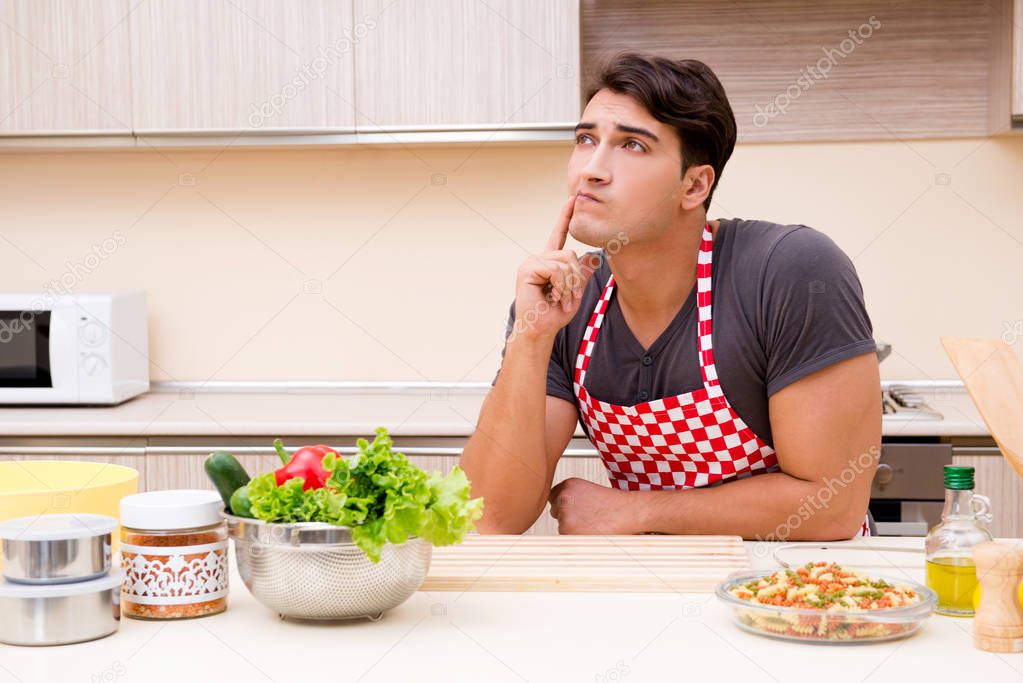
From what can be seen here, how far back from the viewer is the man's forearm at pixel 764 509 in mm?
1635

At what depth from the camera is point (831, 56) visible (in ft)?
10.2

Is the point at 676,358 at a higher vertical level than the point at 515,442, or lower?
higher

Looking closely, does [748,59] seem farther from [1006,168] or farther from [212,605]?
[212,605]

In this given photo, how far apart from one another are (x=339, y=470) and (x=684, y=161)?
3.01 feet

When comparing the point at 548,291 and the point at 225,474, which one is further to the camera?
the point at 548,291

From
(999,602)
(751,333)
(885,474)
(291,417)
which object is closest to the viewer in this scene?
(999,602)

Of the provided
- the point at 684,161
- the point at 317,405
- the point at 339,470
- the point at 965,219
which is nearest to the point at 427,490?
the point at 339,470

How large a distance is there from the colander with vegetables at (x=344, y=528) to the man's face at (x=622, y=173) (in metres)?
0.70

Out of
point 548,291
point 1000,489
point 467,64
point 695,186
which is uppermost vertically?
point 467,64

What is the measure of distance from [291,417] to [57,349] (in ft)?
2.07

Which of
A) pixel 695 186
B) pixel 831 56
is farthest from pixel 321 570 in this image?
pixel 831 56

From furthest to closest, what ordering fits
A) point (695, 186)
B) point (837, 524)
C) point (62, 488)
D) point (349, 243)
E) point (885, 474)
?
1. point (349, 243)
2. point (885, 474)
3. point (695, 186)
4. point (837, 524)
5. point (62, 488)

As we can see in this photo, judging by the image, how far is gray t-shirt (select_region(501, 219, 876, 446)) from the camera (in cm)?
168

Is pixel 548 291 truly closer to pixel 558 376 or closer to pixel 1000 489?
pixel 558 376
